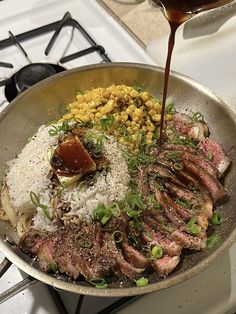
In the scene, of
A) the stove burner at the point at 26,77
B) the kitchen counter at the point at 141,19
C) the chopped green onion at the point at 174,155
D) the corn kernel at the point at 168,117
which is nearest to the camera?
the chopped green onion at the point at 174,155

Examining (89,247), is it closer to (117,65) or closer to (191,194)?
(191,194)

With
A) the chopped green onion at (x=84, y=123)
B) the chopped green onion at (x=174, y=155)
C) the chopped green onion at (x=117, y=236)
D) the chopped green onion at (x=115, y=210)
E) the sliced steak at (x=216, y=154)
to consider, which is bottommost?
the sliced steak at (x=216, y=154)

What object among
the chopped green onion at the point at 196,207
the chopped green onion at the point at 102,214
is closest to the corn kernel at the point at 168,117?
the chopped green onion at the point at 196,207

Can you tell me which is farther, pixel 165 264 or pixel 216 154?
pixel 216 154

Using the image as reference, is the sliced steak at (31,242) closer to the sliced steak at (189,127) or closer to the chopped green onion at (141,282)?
the chopped green onion at (141,282)

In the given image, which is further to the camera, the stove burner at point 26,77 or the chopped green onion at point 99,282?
the stove burner at point 26,77

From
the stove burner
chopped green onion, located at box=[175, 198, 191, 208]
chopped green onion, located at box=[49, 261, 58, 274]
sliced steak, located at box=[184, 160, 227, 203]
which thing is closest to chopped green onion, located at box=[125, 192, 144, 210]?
chopped green onion, located at box=[175, 198, 191, 208]

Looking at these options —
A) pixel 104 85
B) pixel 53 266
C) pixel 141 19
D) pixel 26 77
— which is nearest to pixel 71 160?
pixel 53 266

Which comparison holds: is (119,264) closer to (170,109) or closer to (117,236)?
(117,236)
